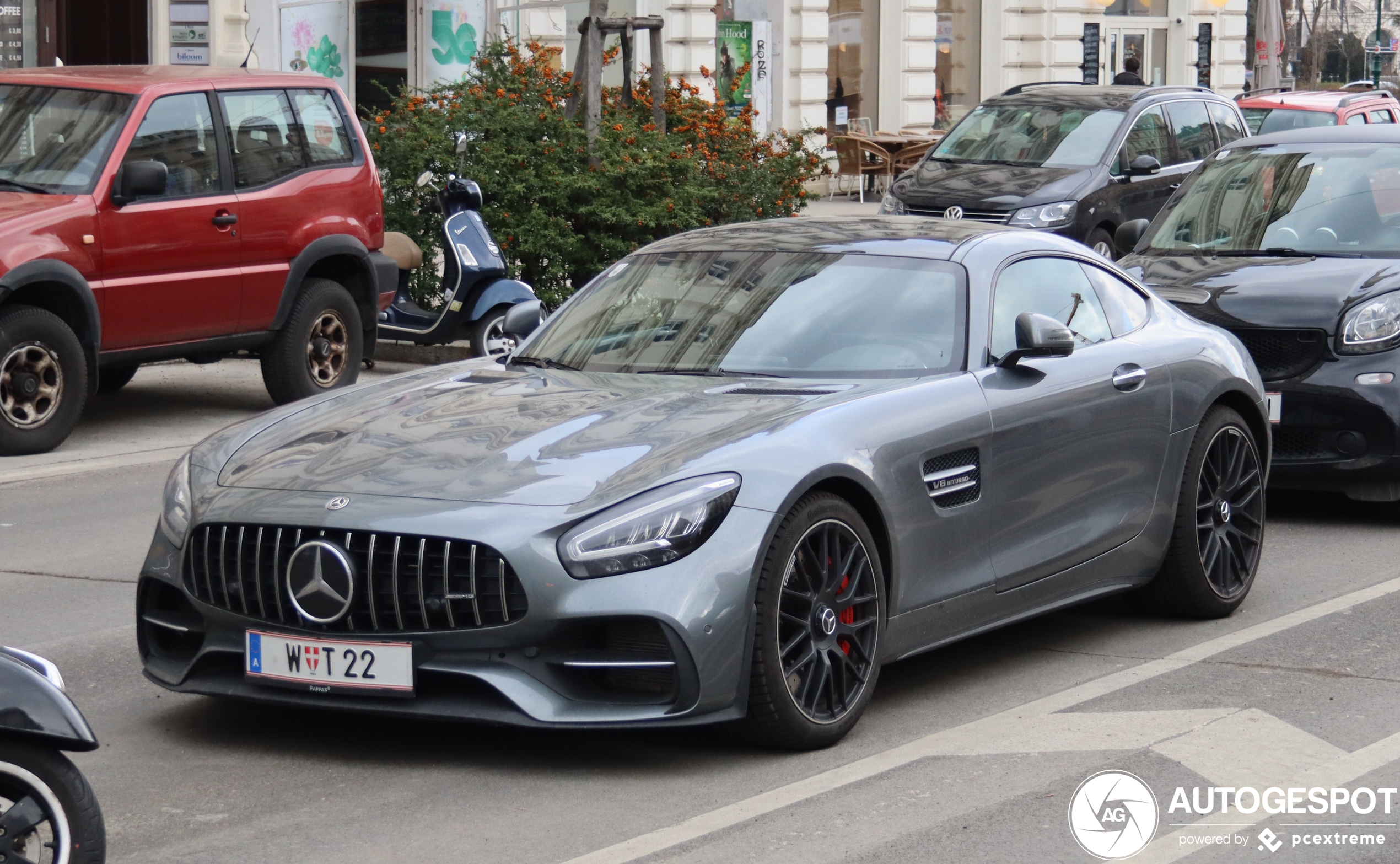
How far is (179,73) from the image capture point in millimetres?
11938

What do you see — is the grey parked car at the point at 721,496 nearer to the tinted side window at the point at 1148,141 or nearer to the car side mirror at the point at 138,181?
the car side mirror at the point at 138,181

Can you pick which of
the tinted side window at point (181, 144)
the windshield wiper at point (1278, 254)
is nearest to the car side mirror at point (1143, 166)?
the windshield wiper at point (1278, 254)

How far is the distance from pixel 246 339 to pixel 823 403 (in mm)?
7066

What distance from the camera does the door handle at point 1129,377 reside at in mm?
6766

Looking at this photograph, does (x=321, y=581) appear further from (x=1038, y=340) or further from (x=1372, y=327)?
(x=1372, y=327)

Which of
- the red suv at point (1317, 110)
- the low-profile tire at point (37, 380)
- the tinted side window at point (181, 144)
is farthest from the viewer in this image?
the red suv at point (1317, 110)

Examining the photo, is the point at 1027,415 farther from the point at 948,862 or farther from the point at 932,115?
the point at 932,115

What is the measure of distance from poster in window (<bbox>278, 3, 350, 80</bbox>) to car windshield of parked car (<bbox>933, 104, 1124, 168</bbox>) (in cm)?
770

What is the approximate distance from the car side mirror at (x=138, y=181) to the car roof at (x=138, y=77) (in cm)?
72

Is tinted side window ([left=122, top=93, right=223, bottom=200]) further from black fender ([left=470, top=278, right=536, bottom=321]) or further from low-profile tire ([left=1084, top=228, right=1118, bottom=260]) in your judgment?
low-profile tire ([left=1084, top=228, right=1118, bottom=260])

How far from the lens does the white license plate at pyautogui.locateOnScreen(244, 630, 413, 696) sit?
16.7 ft

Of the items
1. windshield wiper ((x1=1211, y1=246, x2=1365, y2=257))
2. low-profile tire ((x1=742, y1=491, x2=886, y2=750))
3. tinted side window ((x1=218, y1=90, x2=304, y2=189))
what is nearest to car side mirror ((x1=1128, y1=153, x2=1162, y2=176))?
windshield wiper ((x1=1211, y1=246, x2=1365, y2=257))

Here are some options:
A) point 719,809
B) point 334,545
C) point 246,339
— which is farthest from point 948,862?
point 246,339

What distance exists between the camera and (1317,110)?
22.4 metres
